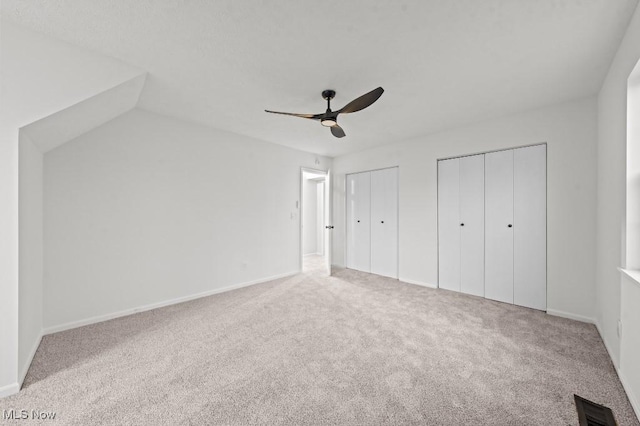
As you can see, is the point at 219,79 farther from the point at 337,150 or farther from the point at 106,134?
the point at 337,150

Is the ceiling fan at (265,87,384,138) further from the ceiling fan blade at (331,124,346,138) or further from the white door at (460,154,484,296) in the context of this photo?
the white door at (460,154,484,296)

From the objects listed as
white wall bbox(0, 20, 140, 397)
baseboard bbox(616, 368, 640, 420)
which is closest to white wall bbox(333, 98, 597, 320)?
baseboard bbox(616, 368, 640, 420)

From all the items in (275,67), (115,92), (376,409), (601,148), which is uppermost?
(275,67)

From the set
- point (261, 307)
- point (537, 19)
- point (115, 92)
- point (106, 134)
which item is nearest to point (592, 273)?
point (537, 19)

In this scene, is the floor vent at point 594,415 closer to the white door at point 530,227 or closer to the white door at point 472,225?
the white door at point 530,227

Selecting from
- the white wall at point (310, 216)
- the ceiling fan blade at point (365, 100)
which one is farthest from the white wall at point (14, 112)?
the white wall at point (310, 216)

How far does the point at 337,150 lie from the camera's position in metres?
4.94

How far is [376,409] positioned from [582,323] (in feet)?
8.81

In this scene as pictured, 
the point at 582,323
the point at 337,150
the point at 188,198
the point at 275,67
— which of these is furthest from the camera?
the point at 337,150

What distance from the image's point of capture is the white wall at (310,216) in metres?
7.32

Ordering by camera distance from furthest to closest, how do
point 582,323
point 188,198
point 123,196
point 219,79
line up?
1. point 188,198
2. point 123,196
3. point 582,323
4. point 219,79

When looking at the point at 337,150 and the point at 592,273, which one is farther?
the point at 337,150

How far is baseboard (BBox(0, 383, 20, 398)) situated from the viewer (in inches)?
64.6

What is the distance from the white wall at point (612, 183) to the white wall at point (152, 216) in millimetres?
3924
